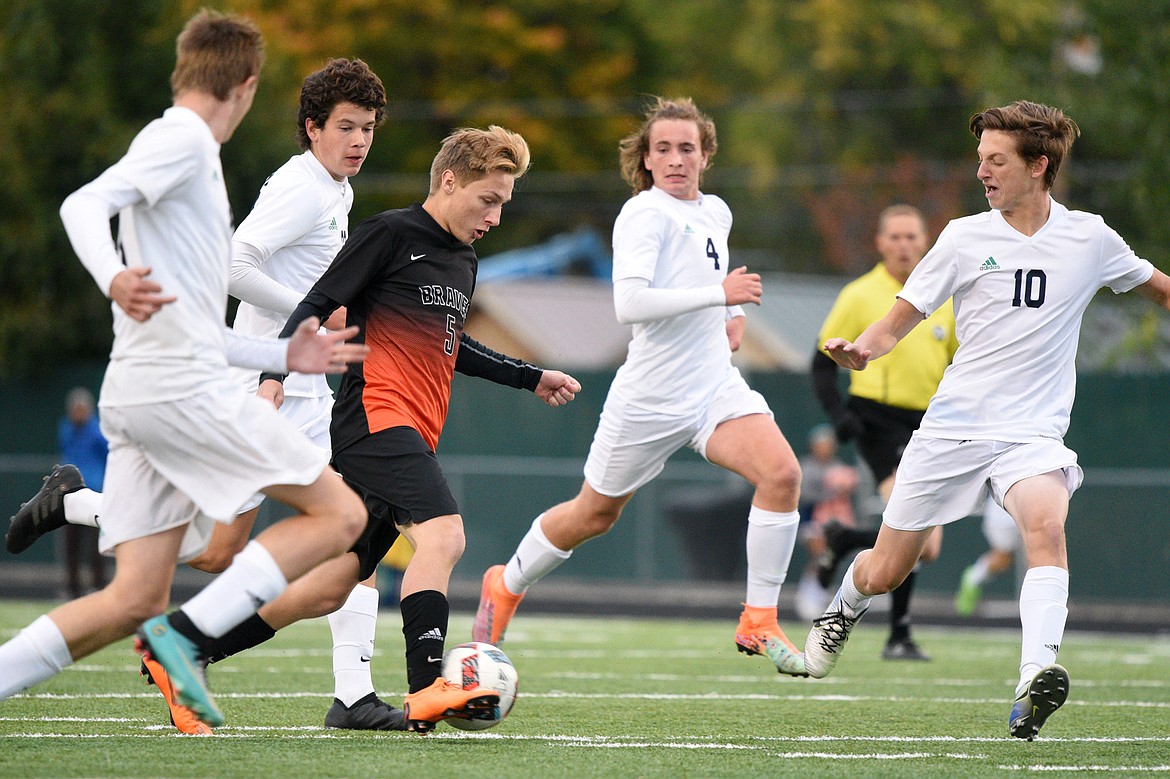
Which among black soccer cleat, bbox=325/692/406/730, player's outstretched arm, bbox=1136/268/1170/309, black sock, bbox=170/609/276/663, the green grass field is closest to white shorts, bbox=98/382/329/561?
the green grass field

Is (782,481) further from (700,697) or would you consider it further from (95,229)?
(95,229)

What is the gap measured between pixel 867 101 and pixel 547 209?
333 inches

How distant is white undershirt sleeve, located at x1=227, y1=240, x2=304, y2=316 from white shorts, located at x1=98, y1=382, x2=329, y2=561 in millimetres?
1631

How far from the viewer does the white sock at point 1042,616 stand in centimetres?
618

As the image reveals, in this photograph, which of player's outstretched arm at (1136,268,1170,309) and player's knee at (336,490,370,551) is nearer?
player's knee at (336,490,370,551)

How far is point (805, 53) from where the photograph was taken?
135 ft

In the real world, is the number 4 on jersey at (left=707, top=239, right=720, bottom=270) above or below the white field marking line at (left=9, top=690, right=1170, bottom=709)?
above

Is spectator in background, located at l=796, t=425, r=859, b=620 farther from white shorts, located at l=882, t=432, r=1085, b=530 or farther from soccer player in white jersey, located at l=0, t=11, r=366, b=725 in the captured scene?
soccer player in white jersey, located at l=0, t=11, r=366, b=725

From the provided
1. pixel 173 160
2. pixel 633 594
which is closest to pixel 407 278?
pixel 173 160

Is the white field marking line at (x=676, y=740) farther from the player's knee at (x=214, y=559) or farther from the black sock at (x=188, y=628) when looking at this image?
the black sock at (x=188, y=628)

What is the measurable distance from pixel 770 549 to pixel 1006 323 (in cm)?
176

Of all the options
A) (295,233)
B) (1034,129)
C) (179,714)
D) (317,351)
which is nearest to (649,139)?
(295,233)

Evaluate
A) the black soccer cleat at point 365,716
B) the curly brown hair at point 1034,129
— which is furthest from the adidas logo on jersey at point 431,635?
the curly brown hair at point 1034,129

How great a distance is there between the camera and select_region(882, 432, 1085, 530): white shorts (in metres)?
6.47
